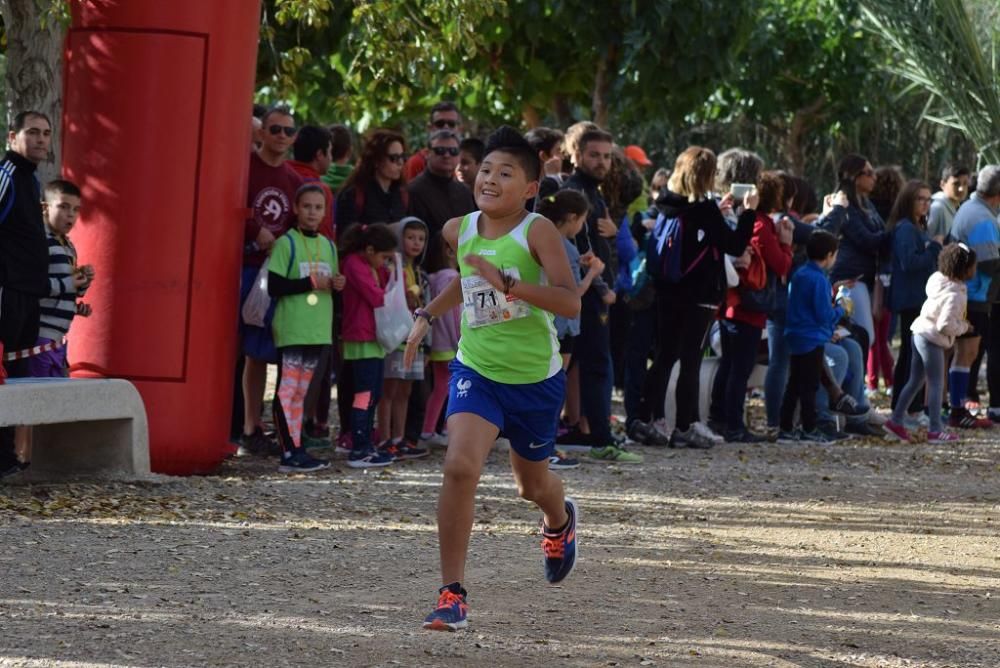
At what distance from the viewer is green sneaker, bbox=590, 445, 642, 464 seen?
444 inches

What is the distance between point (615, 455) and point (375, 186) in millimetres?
2302

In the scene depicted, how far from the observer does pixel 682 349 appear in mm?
11945

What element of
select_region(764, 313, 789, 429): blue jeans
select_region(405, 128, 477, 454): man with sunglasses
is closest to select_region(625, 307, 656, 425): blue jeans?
select_region(764, 313, 789, 429): blue jeans

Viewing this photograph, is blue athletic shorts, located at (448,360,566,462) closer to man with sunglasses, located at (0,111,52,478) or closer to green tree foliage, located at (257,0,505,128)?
man with sunglasses, located at (0,111,52,478)

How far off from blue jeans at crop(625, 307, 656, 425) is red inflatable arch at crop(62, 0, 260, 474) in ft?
11.4

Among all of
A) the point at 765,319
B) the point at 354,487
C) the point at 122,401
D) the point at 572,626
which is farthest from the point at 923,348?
the point at 572,626

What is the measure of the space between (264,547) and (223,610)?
4.76 feet

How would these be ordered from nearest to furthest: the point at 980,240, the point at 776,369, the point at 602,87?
the point at 776,369
the point at 980,240
the point at 602,87

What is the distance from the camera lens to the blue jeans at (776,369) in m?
12.8

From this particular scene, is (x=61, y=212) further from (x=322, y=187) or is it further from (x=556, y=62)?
(x=556, y=62)

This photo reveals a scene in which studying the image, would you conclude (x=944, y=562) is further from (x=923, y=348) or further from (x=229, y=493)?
(x=923, y=348)

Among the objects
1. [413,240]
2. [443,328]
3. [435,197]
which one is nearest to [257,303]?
[413,240]

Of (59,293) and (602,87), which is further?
(602,87)

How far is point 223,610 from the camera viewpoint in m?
6.22
